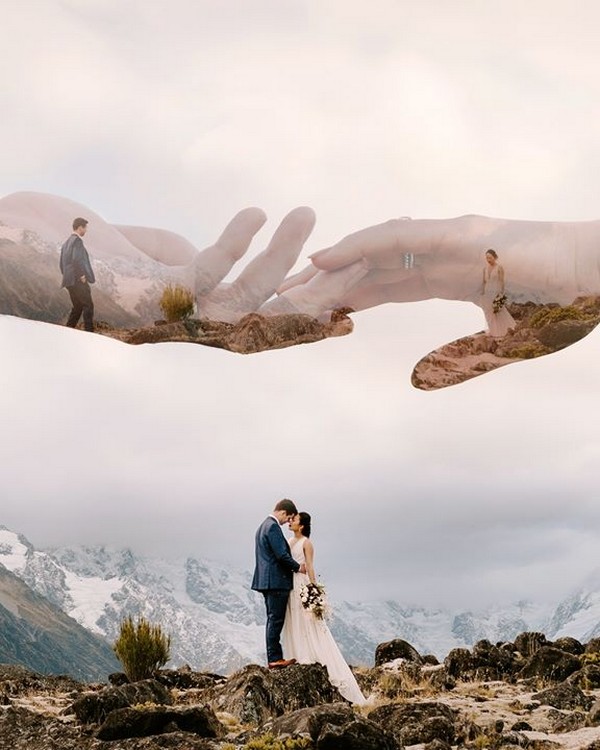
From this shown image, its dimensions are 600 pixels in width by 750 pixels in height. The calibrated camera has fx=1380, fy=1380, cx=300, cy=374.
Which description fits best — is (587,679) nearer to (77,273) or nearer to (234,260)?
(234,260)

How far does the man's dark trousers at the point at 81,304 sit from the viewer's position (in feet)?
75.0

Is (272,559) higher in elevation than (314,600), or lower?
higher

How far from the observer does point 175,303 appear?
75.8 ft

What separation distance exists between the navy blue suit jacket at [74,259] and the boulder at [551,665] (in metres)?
10.1

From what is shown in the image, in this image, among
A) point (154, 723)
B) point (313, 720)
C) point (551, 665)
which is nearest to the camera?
point (313, 720)

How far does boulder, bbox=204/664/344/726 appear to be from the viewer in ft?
60.5

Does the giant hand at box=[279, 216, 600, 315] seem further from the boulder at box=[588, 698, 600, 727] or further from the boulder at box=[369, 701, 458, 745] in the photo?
the boulder at box=[588, 698, 600, 727]

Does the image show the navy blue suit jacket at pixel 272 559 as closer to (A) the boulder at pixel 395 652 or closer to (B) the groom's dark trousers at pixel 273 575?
(B) the groom's dark trousers at pixel 273 575

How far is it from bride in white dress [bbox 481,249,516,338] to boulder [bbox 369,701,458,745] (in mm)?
8464

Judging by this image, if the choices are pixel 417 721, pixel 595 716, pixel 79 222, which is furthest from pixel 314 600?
pixel 79 222

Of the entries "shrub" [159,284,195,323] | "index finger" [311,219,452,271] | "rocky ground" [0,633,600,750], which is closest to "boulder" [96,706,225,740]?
"rocky ground" [0,633,600,750]

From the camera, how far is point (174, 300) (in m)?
23.1

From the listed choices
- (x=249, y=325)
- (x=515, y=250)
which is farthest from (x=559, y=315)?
(x=249, y=325)

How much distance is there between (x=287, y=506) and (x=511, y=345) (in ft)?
22.9
